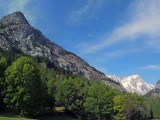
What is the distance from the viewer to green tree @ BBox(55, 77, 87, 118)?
130 m

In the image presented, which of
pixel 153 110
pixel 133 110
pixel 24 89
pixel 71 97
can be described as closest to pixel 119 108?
pixel 133 110

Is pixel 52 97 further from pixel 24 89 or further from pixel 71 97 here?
pixel 24 89

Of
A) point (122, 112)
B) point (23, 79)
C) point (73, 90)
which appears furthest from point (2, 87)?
point (122, 112)

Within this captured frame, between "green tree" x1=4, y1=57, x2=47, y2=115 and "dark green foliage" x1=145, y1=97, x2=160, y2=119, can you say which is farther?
"dark green foliage" x1=145, y1=97, x2=160, y2=119

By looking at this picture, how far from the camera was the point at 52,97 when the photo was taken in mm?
121875

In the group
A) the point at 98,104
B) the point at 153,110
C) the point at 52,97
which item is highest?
the point at 153,110

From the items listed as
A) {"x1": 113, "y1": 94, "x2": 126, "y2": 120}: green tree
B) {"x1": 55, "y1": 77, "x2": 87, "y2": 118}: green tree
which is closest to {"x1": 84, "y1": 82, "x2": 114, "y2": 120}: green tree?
{"x1": 55, "y1": 77, "x2": 87, "y2": 118}: green tree

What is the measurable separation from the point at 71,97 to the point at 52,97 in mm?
10775

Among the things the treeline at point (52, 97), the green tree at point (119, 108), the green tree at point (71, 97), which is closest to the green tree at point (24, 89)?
the treeline at point (52, 97)

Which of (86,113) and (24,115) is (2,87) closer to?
(24,115)

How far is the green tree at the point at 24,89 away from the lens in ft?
323

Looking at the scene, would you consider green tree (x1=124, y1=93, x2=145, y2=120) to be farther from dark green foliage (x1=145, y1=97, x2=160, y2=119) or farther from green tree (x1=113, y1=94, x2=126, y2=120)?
dark green foliage (x1=145, y1=97, x2=160, y2=119)

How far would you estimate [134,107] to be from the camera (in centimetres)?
14738

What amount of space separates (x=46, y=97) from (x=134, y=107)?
50.1 metres
